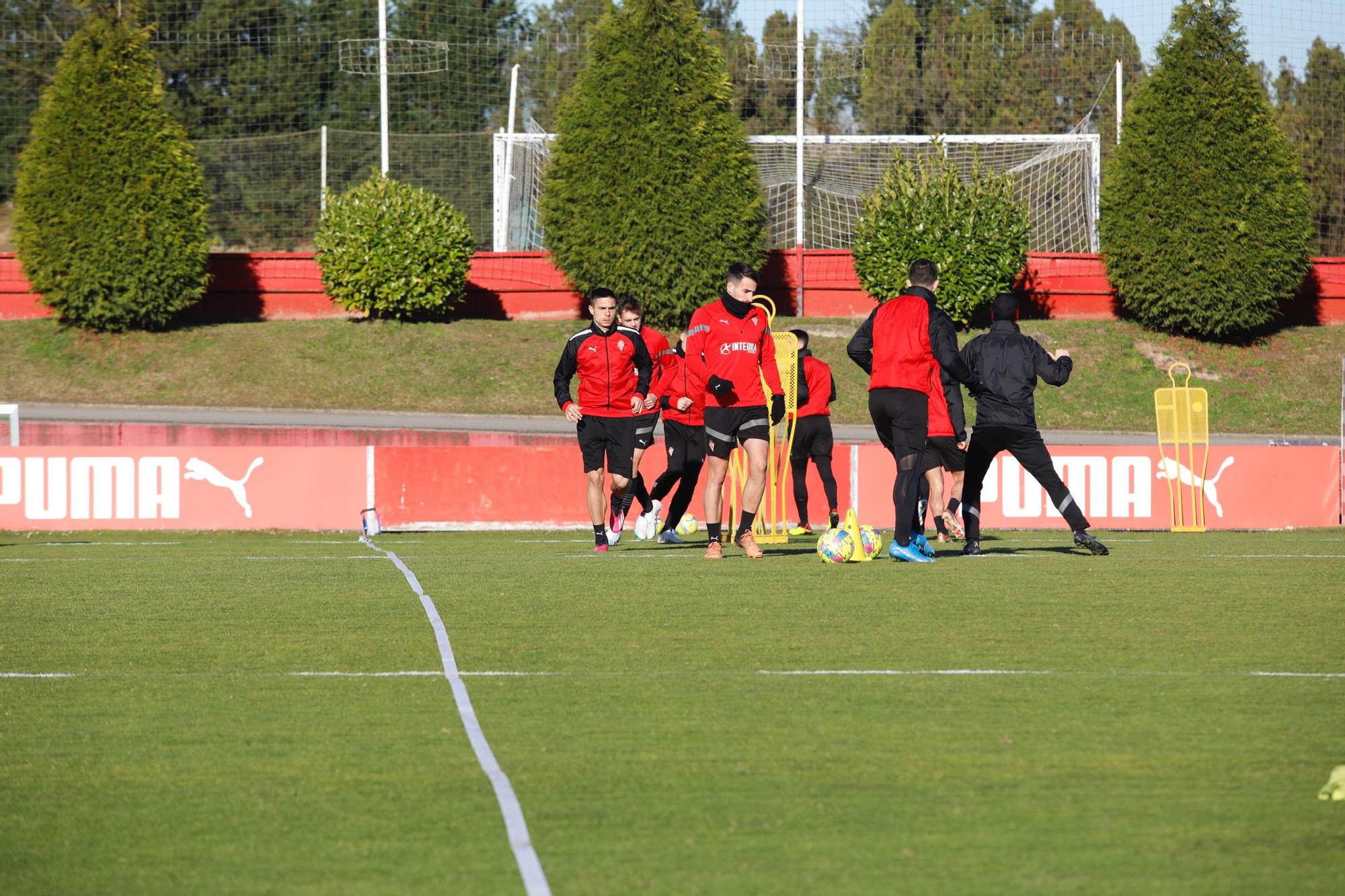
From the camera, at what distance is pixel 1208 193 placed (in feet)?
115

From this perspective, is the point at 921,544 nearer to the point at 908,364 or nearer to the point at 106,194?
the point at 908,364

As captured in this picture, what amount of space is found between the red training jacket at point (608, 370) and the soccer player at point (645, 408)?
16 centimetres

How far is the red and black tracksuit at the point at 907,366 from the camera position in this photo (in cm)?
1088

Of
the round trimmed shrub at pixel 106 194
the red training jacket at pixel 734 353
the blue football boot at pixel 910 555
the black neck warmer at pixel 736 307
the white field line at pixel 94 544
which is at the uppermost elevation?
the round trimmed shrub at pixel 106 194

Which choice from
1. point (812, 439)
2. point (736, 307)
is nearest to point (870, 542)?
point (736, 307)

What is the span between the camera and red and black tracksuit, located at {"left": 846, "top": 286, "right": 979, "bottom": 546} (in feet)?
35.7

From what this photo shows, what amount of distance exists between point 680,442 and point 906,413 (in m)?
3.43

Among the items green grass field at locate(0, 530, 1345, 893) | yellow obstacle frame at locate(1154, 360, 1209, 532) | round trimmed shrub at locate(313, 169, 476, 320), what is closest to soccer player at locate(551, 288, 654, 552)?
green grass field at locate(0, 530, 1345, 893)

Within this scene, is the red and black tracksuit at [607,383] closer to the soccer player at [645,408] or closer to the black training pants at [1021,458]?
the soccer player at [645,408]

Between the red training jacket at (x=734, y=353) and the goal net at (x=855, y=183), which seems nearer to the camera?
the red training jacket at (x=734, y=353)

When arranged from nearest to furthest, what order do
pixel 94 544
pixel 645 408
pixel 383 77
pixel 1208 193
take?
pixel 645 408, pixel 94 544, pixel 1208 193, pixel 383 77

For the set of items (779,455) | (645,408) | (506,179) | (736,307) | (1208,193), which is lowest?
(779,455)

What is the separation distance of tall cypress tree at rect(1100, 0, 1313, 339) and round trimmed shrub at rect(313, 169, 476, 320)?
613 inches

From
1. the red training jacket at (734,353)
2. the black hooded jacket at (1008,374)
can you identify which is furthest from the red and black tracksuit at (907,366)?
the red training jacket at (734,353)
